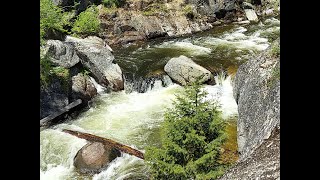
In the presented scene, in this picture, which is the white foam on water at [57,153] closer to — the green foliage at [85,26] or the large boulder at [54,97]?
the large boulder at [54,97]

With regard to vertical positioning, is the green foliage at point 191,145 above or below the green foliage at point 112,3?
below

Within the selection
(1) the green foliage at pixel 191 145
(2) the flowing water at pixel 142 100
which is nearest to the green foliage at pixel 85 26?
(2) the flowing water at pixel 142 100

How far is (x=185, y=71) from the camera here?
21.2 meters

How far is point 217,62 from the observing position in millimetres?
23172

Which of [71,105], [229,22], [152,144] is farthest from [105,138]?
[229,22]

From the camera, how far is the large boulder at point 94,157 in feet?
43.8

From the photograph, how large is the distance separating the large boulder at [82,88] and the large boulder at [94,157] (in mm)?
5861

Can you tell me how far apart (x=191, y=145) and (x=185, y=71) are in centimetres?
1145

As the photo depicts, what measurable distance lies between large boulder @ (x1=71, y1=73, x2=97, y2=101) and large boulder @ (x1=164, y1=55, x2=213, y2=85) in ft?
14.6

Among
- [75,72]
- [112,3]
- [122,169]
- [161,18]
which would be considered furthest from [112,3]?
[122,169]

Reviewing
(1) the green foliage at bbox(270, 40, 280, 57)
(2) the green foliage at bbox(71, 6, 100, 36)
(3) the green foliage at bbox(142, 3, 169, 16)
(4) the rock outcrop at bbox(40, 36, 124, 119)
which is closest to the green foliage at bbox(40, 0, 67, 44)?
(4) the rock outcrop at bbox(40, 36, 124, 119)

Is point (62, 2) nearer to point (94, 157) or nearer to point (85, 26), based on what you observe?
point (85, 26)

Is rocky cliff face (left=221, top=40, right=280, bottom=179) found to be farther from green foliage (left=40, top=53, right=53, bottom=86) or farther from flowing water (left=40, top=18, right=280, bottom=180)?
green foliage (left=40, top=53, right=53, bottom=86)
